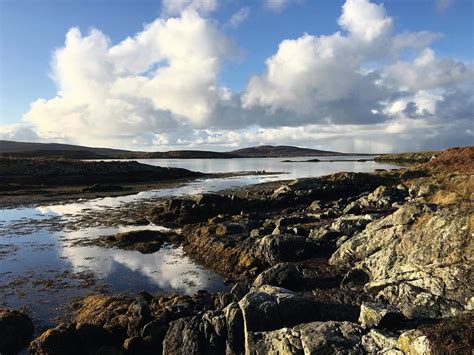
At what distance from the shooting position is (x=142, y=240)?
1119 inches

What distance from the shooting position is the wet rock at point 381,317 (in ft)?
33.1

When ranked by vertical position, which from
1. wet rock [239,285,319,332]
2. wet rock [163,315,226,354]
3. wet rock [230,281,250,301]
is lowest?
wet rock [163,315,226,354]

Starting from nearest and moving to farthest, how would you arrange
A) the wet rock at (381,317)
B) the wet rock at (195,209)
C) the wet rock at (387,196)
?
the wet rock at (381,317) → the wet rock at (387,196) → the wet rock at (195,209)

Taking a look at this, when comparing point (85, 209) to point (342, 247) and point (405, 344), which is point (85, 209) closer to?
point (342, 247)

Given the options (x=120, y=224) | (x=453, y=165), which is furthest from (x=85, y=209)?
(x=453, y=165)

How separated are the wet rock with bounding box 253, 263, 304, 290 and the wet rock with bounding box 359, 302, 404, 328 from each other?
5.90 m

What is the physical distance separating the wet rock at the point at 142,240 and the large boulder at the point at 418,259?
13.1 meters

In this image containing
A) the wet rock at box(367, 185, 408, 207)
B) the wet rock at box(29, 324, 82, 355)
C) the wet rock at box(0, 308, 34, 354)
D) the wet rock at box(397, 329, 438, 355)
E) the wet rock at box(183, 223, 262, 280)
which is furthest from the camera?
the wet rock at box(367, 185, 408, 207)

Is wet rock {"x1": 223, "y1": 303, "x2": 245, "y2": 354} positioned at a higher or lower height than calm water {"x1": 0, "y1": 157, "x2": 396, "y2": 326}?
higher

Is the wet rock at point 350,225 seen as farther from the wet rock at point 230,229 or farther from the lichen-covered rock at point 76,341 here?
the lichen-covered rock at point 76,341

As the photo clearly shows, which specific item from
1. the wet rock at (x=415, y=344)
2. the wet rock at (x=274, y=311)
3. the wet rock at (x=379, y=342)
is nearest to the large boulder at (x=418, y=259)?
the wet rock at (x=379, y=342)

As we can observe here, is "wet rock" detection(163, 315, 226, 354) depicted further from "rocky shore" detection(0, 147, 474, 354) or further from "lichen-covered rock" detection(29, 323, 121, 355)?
"lichen-covered rock" detection(29, 323, 121, 355)

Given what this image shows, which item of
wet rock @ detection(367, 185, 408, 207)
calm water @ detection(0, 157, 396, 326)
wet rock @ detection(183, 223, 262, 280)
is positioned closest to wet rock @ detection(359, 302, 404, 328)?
calm water @ detection(0, 157, 396, 326)

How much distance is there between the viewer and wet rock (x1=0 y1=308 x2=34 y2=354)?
13.1 metres
